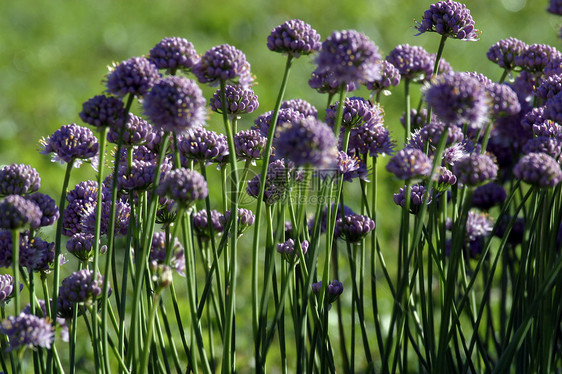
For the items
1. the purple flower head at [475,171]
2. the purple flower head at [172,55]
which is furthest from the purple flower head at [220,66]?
the purple flower head at [475,171]

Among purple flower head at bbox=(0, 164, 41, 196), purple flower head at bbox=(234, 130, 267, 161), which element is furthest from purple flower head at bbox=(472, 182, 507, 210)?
purple flower head at bbox=(0, 164, 41, 196)

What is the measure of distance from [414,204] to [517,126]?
0.46m

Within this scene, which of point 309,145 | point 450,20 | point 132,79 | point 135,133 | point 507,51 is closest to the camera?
point 309,145

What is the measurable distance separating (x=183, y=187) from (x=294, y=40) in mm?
410

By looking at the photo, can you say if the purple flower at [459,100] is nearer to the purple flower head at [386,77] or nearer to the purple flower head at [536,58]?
the purple flower head at [386,77]

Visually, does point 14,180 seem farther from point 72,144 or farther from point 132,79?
point 132,79

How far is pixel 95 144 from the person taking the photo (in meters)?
A: 1.42

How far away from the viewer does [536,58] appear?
70.0 inches

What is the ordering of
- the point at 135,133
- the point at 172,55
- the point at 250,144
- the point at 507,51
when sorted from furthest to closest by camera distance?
the point at 507,51, the point at 250,144, the point at 135,133, the point at 172,55

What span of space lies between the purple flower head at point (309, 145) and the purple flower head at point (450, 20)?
0.71m

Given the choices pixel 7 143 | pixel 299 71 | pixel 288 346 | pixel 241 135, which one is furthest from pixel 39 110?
pixel 241 135

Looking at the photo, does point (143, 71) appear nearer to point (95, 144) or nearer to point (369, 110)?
point (95, 144)

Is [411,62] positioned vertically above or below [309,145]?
above

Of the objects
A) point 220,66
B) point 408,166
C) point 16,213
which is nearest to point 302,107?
point 220,66
